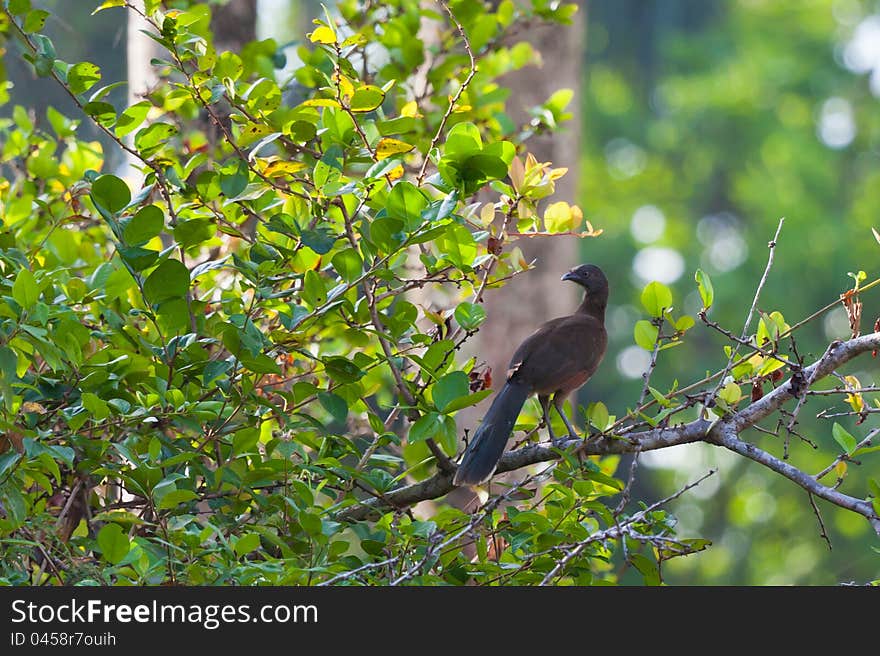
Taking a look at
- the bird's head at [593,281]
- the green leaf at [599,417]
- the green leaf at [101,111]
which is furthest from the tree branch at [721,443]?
the bird's head at [593,281]

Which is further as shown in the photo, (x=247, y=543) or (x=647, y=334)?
(x=647, y=334)

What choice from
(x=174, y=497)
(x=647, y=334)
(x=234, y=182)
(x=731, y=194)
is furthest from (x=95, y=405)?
(x=731, y=194)

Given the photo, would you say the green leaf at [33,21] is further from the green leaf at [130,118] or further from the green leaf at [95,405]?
the green leaf at [95,405]

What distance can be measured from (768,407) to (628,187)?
1939cm

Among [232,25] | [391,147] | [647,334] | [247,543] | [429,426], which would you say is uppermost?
[232,25]

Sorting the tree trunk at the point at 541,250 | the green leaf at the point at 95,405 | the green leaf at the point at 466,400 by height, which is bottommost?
the green leaf at the point at 466,400

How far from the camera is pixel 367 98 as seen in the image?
291cm

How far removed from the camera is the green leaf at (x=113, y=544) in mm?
2316

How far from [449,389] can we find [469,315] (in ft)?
0.87

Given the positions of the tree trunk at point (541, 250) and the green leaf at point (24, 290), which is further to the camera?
the tree trunk at point (541, 250)

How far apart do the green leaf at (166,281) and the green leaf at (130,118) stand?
0.53m

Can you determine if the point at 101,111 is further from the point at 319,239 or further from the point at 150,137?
the point at 319,239
